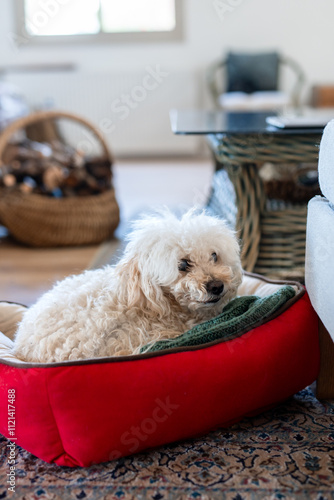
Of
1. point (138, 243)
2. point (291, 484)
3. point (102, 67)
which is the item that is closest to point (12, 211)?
point (138, 243)

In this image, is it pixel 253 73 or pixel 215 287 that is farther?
pixel 253 73

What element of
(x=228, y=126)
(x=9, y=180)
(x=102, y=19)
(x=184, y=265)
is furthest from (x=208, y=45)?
(x=184, y=265)

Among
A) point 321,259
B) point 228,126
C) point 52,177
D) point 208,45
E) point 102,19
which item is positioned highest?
point 102,19

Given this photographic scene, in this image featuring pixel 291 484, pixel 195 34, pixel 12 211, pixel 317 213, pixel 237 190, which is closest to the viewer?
pixel 291 484

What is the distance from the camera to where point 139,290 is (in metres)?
1.25

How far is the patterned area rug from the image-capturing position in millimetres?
1061

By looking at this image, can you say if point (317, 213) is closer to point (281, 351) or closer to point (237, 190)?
point (281, 351)

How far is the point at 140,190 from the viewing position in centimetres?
414

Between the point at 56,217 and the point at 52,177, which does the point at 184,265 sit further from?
the point at 52,177

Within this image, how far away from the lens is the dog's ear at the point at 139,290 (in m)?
1.24

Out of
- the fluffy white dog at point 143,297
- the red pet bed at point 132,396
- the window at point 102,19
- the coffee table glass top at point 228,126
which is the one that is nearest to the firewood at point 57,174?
the coffee table glass top at point 228,126

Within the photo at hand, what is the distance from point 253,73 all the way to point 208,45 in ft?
2.03

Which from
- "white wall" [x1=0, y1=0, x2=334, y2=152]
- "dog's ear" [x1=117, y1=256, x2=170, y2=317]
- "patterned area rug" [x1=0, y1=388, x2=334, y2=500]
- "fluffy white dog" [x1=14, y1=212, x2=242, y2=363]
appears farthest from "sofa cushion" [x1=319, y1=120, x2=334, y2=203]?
"white wall" [x1=0, y1=0, x2=334, y2=152]

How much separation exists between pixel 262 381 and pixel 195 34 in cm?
488
